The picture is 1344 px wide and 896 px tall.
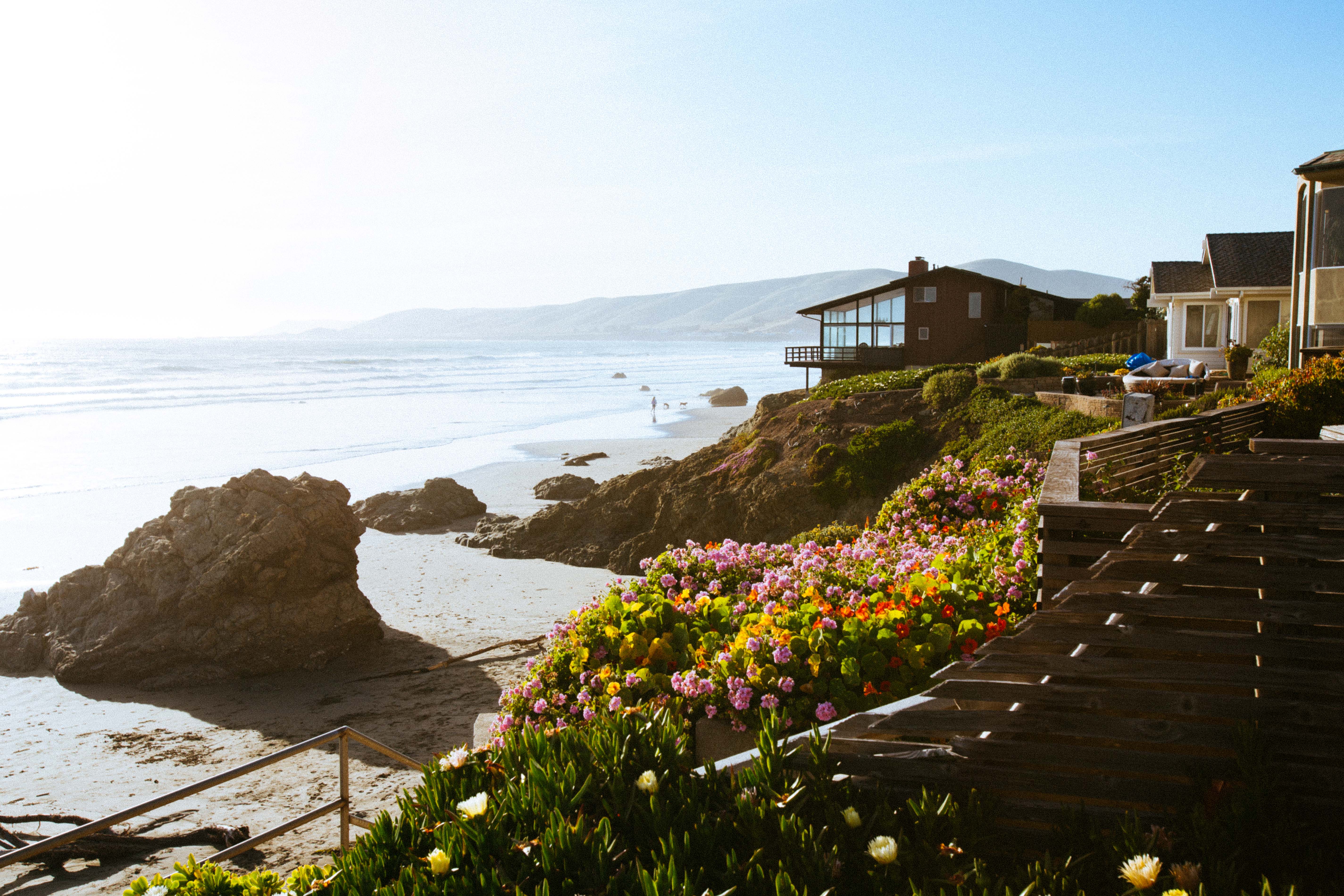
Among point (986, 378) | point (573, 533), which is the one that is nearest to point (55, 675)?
point (573, 533)

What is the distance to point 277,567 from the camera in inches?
609

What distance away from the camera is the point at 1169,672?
3.30 metres

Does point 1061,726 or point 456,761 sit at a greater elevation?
point 1061,726

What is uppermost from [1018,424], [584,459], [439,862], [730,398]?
[1018,424]

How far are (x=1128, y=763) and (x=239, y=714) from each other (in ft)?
41.3

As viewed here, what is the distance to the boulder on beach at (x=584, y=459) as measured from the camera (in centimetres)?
3313

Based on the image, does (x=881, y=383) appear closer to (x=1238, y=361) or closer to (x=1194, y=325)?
(x=1238, y=361)

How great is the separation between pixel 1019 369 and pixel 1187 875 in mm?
21236

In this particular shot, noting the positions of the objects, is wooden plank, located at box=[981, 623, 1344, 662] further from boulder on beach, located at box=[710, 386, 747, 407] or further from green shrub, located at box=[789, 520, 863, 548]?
boulder on beach, located at box=[710, 386, 747, 407]

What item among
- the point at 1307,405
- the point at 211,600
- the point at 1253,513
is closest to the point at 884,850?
the point at 1253,513

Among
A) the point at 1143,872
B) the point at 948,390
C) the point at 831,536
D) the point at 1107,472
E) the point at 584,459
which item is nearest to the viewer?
the point at 1143,872

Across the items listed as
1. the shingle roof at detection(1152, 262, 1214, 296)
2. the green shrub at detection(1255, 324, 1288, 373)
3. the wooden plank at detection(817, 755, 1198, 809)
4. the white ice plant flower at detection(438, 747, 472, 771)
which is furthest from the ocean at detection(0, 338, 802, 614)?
the green shrub at detection(1255, 324, 1288, 373)

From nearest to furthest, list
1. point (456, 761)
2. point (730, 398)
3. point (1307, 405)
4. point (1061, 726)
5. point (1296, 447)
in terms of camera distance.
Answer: point (1061, 726)
point (1296, 447)
point (456, 761)
point (1307, 405)
point (730, 398)

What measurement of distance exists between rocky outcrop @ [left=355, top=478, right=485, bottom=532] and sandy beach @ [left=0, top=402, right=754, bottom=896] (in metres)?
3.97
